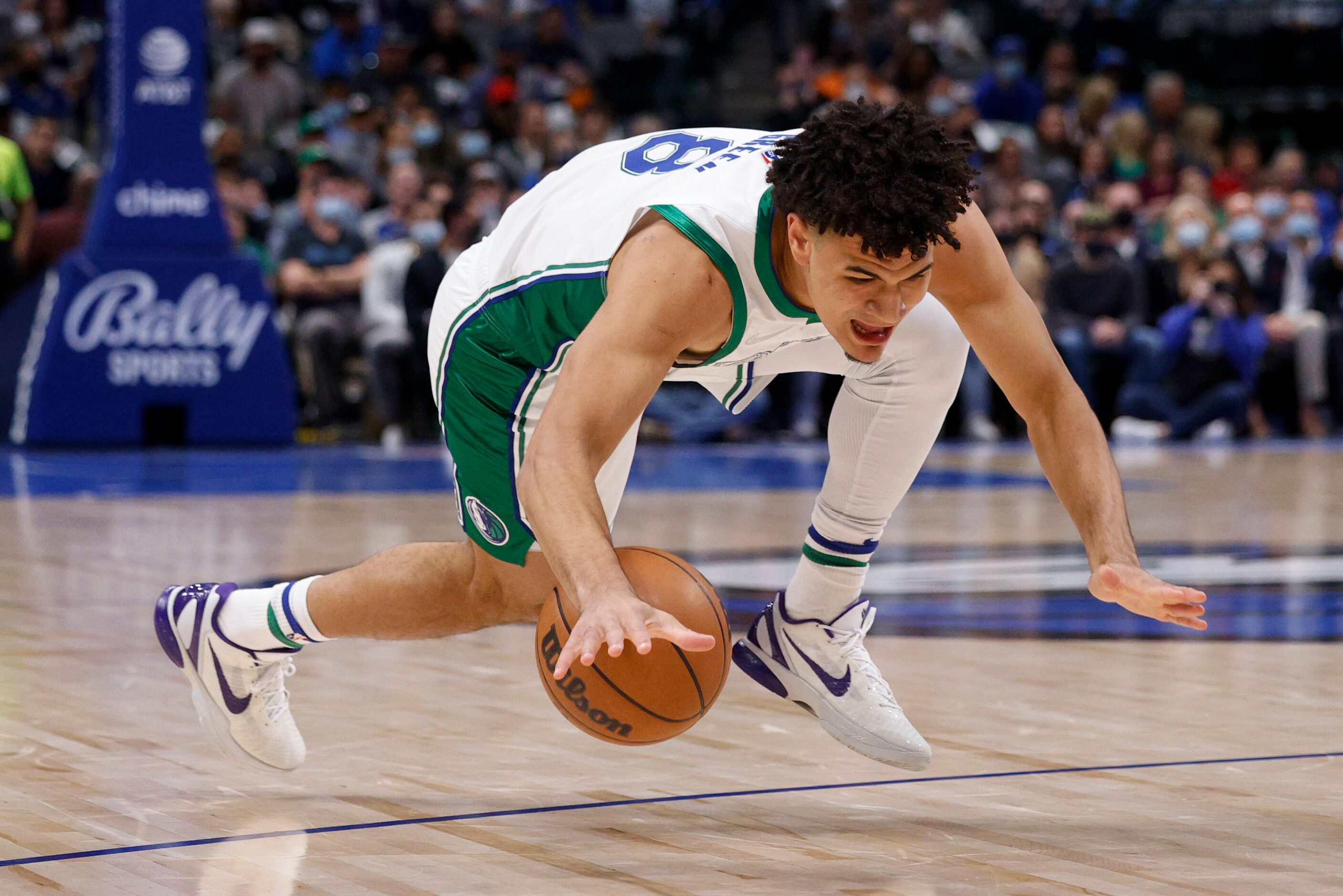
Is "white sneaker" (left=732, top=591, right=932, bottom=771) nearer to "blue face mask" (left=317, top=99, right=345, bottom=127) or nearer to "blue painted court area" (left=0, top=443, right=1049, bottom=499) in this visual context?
"blue painted court area" (left=0, top=443, right=1049, bottom=499)

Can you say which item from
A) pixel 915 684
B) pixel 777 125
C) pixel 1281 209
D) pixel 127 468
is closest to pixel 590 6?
pixel 777 125

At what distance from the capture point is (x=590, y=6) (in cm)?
1831

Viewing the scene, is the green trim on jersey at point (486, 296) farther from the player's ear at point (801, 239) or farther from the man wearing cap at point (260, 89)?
the man wearing cap at point (260, 89)

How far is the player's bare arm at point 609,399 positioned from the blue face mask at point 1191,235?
11.1m

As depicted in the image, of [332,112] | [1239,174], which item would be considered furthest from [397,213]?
[1239,174]

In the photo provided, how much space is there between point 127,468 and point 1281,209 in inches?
357

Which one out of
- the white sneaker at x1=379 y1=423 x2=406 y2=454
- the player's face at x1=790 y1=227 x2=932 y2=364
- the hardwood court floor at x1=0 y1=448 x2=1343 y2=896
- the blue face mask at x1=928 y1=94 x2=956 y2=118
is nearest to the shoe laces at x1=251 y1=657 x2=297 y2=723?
the hardwood court floor at x1=0 y1=448 x2=1343 y2=896

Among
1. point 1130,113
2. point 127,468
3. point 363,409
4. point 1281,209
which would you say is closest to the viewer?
point 127,468

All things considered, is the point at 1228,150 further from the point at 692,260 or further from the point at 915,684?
the point at 692,260

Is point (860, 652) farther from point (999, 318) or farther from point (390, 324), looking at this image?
point (390, 324)

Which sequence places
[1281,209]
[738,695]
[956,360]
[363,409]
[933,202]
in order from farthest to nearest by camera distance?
[1281,209], [363,409], [738,695], [956,360], [933,202]

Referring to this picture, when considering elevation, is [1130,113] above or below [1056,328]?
above

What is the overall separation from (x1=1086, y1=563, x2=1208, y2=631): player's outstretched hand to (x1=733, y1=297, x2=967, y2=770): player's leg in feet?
2.06

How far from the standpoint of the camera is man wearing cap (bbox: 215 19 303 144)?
46.9 ft
